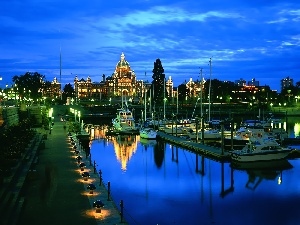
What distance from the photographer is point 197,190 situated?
2594cm

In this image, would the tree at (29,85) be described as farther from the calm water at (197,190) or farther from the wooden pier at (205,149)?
the calm water at (197,190)

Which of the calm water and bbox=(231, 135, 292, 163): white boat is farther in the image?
bbox=(231, 135, 292, 163): white boat

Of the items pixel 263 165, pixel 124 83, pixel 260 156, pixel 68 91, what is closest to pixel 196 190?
pixel 263 165

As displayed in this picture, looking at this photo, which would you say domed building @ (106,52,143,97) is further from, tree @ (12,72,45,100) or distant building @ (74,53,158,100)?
tree @ (12,72,45,100)

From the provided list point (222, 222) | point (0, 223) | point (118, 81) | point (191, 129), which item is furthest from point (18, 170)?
point (118, 81)

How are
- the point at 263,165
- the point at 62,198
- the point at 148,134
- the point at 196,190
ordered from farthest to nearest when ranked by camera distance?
the point at 148,134
the point at 263,165
the point at 196,190
the point at 62,198

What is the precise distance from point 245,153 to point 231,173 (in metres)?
2.90

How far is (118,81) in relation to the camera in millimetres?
192625

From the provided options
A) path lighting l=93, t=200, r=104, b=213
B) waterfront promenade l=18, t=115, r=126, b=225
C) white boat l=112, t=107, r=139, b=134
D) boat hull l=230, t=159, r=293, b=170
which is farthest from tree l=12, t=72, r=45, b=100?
path lighting l=93, t=200, r=104, b=213

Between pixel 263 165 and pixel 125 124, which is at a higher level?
pixel 125 124

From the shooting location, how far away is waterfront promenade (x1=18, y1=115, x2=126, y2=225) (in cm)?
1492

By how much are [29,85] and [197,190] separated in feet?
317

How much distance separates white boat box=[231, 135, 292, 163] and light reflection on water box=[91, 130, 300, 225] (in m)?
1.02

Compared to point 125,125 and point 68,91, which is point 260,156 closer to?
point 125,125
